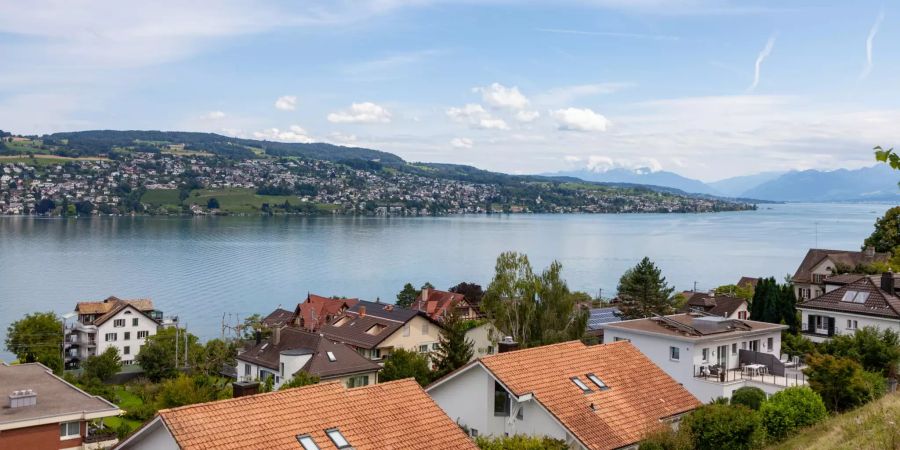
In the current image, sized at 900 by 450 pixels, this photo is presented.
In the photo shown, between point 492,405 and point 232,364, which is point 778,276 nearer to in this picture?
point 232,364

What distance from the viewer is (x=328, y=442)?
13.0 meters

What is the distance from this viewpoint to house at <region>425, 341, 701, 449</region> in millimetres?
16641

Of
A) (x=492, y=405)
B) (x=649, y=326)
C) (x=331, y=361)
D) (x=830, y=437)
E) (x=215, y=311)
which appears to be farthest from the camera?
(x=215, y=311)

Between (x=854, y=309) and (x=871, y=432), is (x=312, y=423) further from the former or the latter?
(x=854, y=309)

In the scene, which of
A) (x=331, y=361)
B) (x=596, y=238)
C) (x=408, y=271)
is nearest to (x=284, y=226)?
(x=596, y=238)

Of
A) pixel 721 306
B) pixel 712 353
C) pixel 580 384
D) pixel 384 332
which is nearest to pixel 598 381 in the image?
pixel 580 384

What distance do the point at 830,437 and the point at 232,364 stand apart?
39.1 meters

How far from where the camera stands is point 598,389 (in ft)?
59.4

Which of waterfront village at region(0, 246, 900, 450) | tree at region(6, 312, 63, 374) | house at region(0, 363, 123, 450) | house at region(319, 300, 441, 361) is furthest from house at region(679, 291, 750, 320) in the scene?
tree at region(6, 312, 63, 374)

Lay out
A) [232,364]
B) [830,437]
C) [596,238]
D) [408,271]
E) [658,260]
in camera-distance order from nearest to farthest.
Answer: [830,437] → [232,364] → [408,271] → [658,260] → [596,238]

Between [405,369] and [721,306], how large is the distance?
24698 mm

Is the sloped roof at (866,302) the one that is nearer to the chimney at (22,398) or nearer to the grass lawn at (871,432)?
the grass lawn at (871,432)

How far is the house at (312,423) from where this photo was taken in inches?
487

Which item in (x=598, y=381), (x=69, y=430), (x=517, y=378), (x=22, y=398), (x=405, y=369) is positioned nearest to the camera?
(x=517, y=378)
